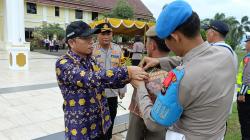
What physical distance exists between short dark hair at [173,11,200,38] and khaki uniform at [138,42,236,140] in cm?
8

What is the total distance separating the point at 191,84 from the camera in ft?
3.50

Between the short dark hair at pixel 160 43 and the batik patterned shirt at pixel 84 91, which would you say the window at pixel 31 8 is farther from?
the short dark hair at pixel 160 43

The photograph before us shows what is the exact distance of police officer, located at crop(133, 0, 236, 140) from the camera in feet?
3.54

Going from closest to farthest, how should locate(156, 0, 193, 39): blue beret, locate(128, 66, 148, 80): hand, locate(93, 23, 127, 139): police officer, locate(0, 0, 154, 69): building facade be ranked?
locate(156, 0, 193, 39): blue beret
locate(128, 66, 148, 80): hand
locate(93, 23, 127, 139): police officer
locate(0, 0, 154, 69): building facade

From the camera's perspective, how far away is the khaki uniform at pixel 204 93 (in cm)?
108

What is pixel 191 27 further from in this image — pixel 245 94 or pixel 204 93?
pixel 245 94

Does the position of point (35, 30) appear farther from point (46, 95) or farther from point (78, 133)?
point (78, 133)

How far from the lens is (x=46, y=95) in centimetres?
656

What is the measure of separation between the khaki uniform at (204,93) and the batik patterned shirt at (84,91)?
1.69 feet

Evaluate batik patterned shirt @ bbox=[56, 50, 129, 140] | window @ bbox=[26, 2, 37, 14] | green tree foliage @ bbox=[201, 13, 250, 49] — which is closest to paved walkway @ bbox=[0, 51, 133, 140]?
batik patterned shirt @ bbox=[56, 50, 129, 140]

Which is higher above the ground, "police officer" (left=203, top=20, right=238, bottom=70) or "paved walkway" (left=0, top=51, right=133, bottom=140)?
"police officer" (left=203, top=20, right=238, bottom=70)

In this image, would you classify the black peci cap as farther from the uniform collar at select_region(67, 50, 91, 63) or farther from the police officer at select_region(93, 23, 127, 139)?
the police officer at select_region(93, 23, 127, 139)

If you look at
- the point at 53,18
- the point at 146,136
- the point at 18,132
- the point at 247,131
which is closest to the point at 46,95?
the point at 18,132

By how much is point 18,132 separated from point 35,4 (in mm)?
27445
